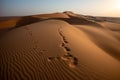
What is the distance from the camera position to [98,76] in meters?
5.53

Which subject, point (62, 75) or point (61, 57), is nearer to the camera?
point (62, 75)

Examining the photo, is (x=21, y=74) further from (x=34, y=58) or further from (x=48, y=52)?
(x=48, y=52)

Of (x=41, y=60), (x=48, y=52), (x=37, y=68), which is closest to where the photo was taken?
(x=37, y=68)

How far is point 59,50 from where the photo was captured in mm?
7617

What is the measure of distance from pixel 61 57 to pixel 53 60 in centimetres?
49

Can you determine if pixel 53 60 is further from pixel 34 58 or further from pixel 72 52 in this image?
pixel 72 52

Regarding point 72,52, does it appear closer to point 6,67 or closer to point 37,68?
point 37,68

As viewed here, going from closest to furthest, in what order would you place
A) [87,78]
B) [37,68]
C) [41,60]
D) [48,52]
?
[87,78] < [37,68] < [41,60] < [48,52]

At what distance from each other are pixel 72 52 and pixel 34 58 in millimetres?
2007

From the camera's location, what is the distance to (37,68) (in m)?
5.72

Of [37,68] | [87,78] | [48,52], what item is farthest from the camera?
[48,52]

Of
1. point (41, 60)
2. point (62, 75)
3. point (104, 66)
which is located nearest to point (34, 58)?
point (41, 60)

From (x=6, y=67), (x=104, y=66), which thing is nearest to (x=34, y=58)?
(x=6, y=67)

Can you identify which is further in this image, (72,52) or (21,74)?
(72,52)
